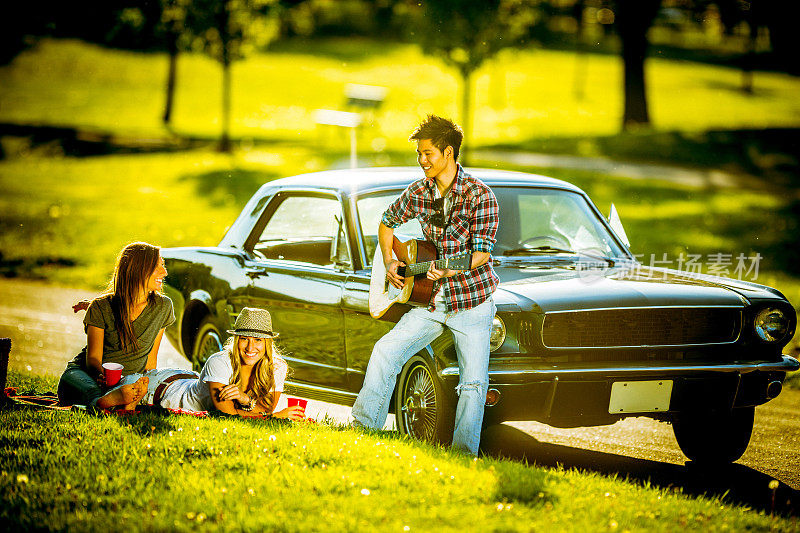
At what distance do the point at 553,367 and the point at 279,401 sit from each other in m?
1.71

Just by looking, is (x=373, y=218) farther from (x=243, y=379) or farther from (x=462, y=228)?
(x=243, y=379)

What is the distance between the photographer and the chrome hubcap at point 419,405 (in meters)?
6.54

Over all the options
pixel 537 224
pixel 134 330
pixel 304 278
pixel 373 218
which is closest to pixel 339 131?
pixel 537 224

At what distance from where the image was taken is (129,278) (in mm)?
6703

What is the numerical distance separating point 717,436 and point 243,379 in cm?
311

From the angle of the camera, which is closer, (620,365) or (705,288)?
(620,365)

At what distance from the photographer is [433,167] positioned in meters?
6.30

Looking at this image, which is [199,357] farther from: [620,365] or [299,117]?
[299,117]

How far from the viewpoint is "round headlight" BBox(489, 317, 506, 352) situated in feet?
21.0

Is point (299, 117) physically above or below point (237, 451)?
above

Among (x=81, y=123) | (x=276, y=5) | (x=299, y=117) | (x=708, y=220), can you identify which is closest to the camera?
(x=708, y=220)

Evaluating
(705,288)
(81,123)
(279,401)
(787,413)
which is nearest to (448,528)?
(279,401)

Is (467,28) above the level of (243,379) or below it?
above

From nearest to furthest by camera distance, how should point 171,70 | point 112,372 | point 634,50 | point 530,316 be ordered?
point 530,316 < point 112,372 < point 634,50 < point 171,70
